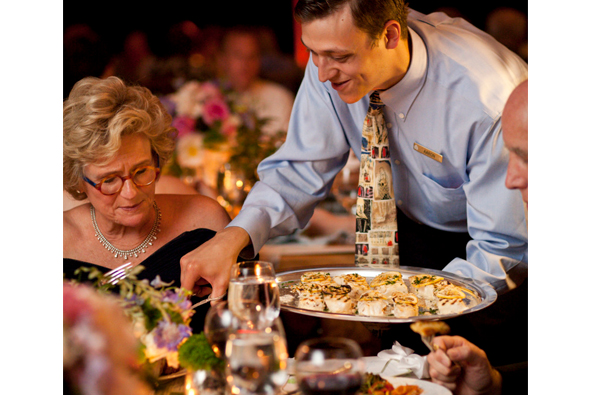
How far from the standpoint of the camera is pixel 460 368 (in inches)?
38.0

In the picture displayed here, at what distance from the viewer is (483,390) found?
1000 millimetres

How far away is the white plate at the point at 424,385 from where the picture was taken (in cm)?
88

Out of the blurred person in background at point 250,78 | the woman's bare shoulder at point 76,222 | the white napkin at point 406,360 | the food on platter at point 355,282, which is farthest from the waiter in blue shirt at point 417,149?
the blurred person in background at point 250,78

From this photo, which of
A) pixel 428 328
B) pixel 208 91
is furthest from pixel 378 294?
pixel 208 91

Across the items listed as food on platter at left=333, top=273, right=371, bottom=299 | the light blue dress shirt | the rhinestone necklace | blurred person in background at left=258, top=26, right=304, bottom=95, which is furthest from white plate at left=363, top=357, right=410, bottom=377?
blurred person in background at left=258, top=26, right=304, bottom=95

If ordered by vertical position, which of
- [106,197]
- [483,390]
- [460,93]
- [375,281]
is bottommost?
[483,390]

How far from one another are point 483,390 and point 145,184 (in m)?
1.15

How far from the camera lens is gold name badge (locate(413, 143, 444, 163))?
1736 mm

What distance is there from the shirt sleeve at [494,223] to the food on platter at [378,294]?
0.52 feet

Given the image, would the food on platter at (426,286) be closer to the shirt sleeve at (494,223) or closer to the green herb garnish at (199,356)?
the shirt sleeve at (494,223)

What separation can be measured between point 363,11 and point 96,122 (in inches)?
33.6

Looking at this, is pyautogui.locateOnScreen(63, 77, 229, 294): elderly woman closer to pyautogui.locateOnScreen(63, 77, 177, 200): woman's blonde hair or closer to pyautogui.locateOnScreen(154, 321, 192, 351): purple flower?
pyautogui.locateOnScreen(63, 77, 177, 200): woman's blonde hair
